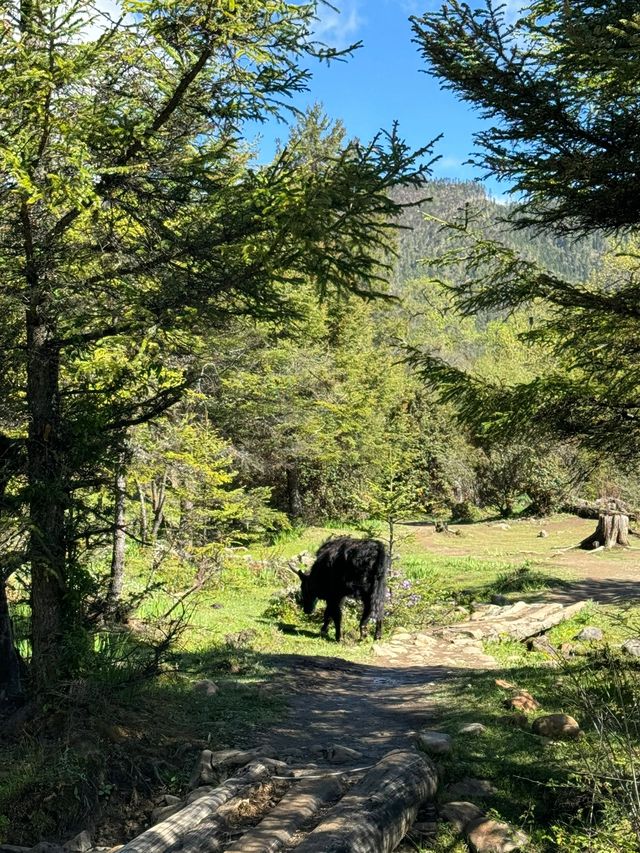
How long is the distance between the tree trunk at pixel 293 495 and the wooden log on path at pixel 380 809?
22567mm

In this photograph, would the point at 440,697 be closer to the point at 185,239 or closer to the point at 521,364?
the point at 185,239

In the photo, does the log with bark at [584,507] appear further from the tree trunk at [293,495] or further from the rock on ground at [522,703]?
the rock on ground at [522,703]

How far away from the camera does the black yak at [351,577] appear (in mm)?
11859

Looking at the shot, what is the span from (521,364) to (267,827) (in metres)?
36.4

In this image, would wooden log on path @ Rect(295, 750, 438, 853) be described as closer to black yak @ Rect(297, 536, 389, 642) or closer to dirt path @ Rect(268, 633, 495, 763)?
dirt path @ Rect(268, 633, 495, 763)

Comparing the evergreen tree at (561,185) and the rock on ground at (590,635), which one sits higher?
the evergreen tree at (561,185)

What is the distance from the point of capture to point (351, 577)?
471 inches

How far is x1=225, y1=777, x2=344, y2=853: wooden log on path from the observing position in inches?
157

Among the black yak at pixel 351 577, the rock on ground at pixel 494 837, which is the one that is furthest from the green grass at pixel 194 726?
the black yak at pixel 351 577

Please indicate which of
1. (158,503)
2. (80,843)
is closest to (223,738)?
(80,843)

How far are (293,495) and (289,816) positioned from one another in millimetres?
23721

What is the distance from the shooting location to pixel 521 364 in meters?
38.3

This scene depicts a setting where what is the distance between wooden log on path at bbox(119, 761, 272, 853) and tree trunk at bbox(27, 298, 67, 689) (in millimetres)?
2001

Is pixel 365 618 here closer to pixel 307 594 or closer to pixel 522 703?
pixel 307 594
